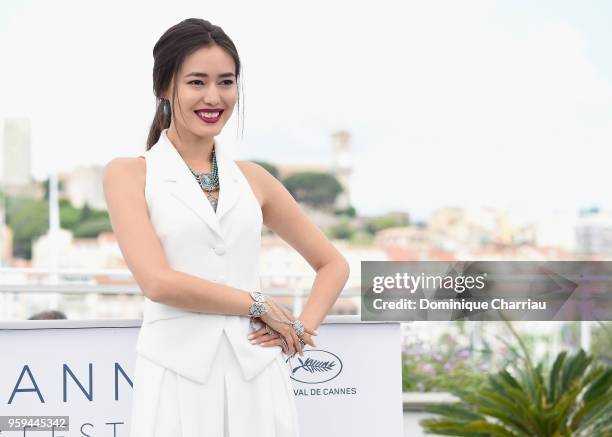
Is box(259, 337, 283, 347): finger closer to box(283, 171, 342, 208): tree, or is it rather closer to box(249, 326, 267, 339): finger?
box(249, 326, 267, 339): finger

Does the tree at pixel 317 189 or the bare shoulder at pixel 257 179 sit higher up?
the tree at pixel 317 189

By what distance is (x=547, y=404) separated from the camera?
172 inches

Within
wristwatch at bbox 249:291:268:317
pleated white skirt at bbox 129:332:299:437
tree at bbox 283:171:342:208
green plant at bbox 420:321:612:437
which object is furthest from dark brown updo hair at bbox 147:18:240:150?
tree at bbox 283:171:342:208

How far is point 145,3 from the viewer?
72.6m

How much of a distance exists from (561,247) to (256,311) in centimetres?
6293

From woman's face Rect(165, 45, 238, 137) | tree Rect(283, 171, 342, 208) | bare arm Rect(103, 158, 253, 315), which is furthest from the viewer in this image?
tree Rect(283, 171, 342, 208)

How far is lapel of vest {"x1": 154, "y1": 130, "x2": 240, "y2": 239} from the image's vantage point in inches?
70.5

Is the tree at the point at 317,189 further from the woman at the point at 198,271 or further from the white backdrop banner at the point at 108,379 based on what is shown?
the woman at the point at 198,271

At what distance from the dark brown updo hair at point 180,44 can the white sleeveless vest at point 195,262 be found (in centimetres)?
17

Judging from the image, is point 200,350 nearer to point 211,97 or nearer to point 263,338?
point 263,338

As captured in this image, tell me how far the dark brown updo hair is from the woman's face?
0.4 inches

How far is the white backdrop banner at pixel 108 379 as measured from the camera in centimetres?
236

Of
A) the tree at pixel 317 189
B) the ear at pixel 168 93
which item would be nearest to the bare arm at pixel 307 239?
the ear at pixel 168 93

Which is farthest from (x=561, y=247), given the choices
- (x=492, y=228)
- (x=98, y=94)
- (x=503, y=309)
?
(x=503, y=309)
